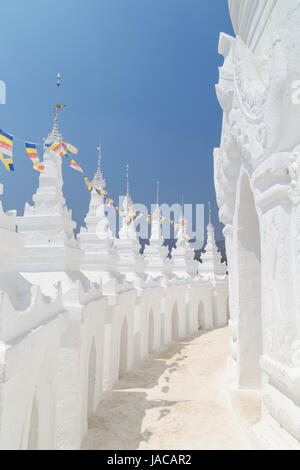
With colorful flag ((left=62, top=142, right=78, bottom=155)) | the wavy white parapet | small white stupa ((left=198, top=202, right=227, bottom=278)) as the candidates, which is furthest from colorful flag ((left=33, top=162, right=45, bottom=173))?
small white stupa ((left=198, top=202, right=227, bottom=278))

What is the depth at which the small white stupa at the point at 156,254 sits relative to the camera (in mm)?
22797

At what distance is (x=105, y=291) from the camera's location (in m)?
11.8

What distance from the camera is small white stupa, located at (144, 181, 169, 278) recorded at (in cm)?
2280

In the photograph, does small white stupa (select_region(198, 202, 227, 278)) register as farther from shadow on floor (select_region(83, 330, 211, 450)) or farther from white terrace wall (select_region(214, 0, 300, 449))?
white terrace wall (select_region(214, 0, 300, 449))

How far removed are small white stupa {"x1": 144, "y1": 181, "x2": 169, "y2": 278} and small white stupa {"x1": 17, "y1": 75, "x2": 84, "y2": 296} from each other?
12.0 m

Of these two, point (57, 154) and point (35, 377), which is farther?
point (57, 154)

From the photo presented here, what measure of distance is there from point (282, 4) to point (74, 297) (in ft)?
22.1

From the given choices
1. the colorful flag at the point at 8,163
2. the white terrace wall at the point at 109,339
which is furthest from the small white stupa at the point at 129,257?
the colorful flag at the point at 8,163

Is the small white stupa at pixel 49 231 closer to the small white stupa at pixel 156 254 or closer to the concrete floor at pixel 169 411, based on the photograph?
the concrete floor at pixel 169 411

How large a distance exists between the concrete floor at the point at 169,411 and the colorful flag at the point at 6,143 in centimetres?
689

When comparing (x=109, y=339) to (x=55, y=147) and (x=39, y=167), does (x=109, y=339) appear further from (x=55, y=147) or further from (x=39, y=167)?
(x=55, y=147)
